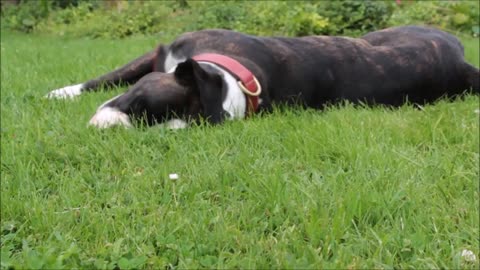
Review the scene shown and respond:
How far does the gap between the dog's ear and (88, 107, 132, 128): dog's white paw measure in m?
0.33

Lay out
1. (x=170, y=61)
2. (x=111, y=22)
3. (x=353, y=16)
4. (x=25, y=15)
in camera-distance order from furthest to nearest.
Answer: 1. (x=25, y=15)
2. (x=111, y=22)
3. (x=353, y=16)
4. (x=170, y=61)

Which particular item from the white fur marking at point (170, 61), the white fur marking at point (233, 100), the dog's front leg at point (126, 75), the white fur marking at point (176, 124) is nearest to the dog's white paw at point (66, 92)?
the dog's front leg at point (126, 75)

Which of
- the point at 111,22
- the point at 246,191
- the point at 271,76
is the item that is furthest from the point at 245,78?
the point at 111,22

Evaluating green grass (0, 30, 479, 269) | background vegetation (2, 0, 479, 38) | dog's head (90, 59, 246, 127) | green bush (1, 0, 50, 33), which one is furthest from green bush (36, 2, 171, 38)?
dog's head (90, 59, 246, 127)

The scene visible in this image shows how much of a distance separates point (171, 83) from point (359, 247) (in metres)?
1.57

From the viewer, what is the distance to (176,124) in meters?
2.86

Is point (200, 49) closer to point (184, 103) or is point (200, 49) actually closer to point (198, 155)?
point (184, 103)

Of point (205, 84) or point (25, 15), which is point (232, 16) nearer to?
point (25, 15)

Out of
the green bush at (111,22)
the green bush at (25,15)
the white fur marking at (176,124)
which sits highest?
the white fur marking at (176,124)

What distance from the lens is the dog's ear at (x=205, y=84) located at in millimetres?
2857

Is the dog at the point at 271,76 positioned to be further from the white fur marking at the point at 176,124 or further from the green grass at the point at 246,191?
the green grass at the point at 246,191

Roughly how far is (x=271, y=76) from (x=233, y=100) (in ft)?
1.31

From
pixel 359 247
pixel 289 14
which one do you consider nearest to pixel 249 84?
pixel 359 247

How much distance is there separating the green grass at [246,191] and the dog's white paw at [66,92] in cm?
26
